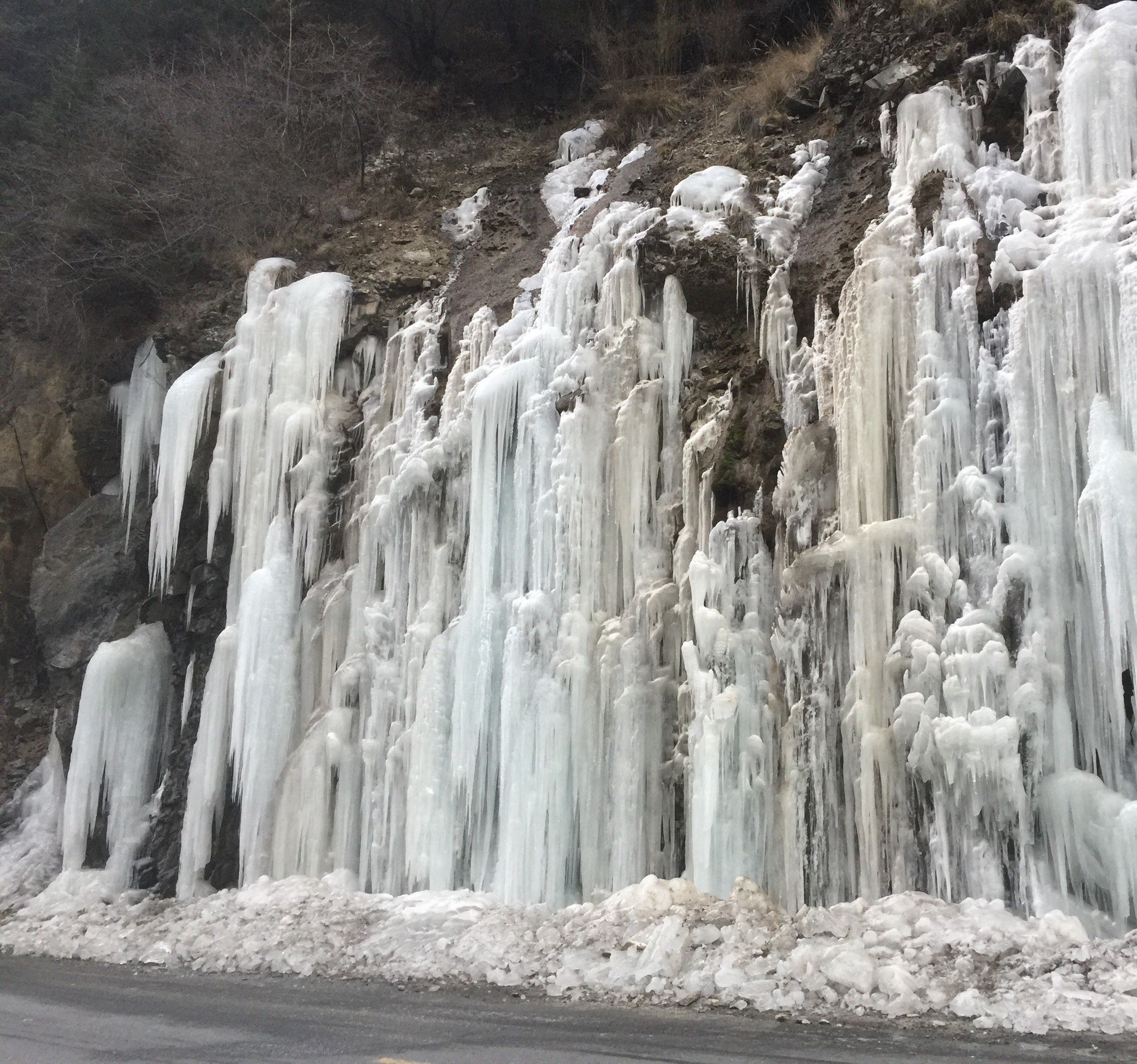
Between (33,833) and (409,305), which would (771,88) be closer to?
(409,305)

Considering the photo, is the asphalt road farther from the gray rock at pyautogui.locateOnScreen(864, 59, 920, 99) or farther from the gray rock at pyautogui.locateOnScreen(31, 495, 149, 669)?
the gray rock at pyautogui.locateOnScreen(864, 59, 920, 99)

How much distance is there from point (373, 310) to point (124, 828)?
6777 mm

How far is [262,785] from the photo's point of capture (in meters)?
11.9

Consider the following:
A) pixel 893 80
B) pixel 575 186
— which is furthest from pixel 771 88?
pixel 575 186

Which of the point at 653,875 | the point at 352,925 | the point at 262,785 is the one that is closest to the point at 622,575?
the point at 653,875

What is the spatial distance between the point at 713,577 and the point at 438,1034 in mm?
4462

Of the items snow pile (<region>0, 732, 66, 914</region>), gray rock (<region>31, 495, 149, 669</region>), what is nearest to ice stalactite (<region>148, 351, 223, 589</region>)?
gray rock (<region>31, 495, 149, 669</region>)

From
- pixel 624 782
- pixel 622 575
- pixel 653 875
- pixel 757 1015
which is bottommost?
pixel 757 1015

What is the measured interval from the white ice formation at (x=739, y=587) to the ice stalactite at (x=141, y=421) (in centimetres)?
212

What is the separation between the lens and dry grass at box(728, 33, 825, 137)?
1302cm

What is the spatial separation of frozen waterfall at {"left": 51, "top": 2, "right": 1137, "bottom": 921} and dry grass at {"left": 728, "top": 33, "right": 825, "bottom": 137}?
1.42 meters

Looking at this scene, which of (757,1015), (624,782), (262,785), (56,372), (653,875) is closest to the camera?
(757,1015)

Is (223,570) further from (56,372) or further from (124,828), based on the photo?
(56,372)

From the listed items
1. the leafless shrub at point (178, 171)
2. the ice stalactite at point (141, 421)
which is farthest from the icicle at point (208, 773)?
the leafless shrub at point (178, 171)
